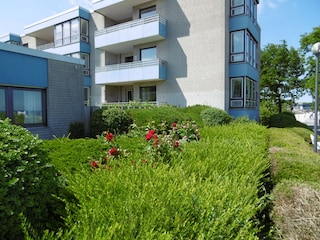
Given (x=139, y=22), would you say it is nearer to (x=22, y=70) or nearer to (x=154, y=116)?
(x=154, y=116)

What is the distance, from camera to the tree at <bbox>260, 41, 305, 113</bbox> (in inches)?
1053

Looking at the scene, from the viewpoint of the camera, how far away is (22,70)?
31.6 feet

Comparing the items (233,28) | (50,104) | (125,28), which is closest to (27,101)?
(50,104)

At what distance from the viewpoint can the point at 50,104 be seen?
1080 cm

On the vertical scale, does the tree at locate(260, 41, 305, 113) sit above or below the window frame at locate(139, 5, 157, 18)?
below

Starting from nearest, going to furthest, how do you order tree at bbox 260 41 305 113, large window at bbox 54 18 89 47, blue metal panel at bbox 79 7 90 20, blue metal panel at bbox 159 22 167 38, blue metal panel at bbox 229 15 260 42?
blue metal panel at bbox 229 15 260 42 < blue metal panel at bbox 159 22 167 38 < blue metal panel at bbox 79 7 90 20 < large window at bbox 54 18 89 47 < tree at bbox 260 41 305 113

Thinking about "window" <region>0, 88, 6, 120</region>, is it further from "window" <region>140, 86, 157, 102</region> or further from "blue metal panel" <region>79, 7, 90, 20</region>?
"blue metal panel" <region>79, 7, 90, 20</region>

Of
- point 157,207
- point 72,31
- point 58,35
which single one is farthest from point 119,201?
point 58,35

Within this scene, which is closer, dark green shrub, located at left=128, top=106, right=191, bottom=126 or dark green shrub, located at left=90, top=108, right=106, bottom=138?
dark green shrub, located at left=90, top=108, right=106, bottom=138

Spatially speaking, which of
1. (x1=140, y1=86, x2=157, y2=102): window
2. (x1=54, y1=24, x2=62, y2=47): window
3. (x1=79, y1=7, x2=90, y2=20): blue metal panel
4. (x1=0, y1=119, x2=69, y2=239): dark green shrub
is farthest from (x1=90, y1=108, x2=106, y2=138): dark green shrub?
(x1=54, y1=24, x2=62, y2=47): window

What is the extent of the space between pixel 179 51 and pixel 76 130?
10936mm

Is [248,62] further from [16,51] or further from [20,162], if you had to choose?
[20,162]

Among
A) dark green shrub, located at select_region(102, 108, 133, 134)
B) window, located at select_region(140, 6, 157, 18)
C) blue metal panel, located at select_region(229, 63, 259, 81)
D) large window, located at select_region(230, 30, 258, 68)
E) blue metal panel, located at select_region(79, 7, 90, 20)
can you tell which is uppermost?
blue metal panel, located at select_region(79, 7, 90, 20)

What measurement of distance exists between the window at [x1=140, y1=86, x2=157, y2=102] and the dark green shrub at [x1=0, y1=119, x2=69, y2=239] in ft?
58.9
